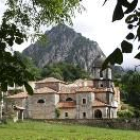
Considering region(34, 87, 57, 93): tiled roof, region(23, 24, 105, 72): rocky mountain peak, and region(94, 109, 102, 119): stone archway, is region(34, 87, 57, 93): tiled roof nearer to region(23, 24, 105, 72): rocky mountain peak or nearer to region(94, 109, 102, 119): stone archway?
region(94, 109, 102, 119): stone archway

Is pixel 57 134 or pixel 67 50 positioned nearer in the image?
pixel 57 134

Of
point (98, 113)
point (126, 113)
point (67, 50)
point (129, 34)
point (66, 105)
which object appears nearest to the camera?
point (129, 34)

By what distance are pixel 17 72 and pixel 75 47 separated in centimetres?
16539

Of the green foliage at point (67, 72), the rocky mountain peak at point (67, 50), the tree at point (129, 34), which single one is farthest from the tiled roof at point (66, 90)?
the rocky mountain peak at point (67, 50)

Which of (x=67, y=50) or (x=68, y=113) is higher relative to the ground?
(x=67, y=50)

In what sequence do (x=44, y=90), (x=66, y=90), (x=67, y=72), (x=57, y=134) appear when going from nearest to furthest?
1. (x=57, y=134)
2. (x=44, y=90)
3. (x=66, y=90)
4. (x=67, y=72)

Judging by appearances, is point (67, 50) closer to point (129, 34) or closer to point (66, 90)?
point (66, 90)

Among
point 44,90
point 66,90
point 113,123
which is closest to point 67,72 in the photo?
point 66,90

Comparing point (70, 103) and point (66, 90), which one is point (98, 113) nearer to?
point (70, 103)

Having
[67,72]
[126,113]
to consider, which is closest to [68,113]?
[126,113]

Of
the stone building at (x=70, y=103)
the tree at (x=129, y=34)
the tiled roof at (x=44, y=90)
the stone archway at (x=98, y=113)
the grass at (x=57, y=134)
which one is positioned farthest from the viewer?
the tiled roof at (x=44, y=90)

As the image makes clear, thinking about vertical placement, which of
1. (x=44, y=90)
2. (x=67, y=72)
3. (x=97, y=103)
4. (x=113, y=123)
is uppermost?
(x=67, y=72)

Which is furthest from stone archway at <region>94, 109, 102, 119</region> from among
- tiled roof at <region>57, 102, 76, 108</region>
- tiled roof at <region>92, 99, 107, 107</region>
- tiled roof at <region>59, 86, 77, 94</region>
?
tiled roof at <region>59, 86, 77, 94</region>

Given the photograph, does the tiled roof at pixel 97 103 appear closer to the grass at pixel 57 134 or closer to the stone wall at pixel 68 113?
the stone wall at pixel 68 113
